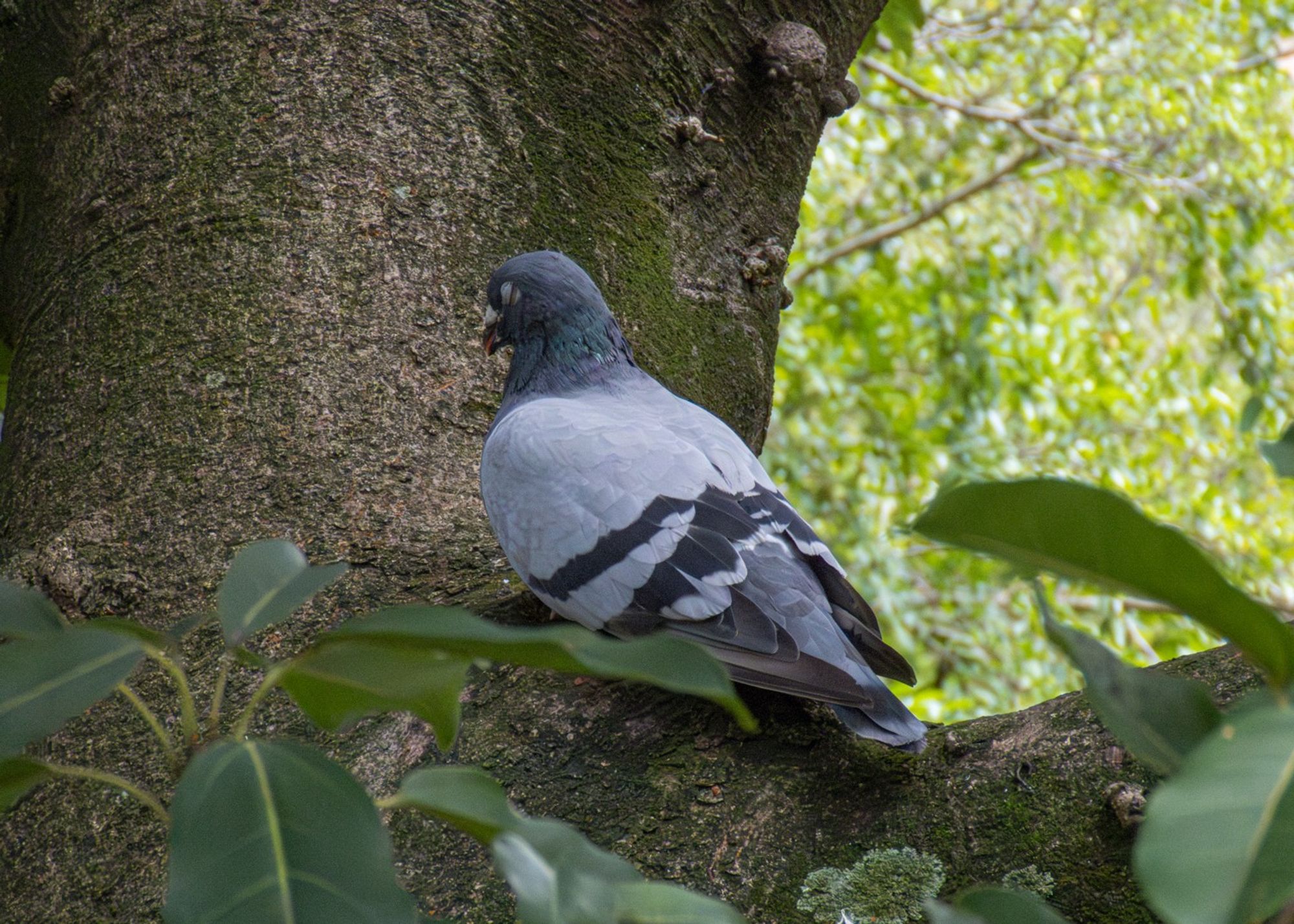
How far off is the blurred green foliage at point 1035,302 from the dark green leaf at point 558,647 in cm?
510

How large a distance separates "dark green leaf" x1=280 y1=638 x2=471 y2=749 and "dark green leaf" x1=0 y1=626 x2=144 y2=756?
0.31ft

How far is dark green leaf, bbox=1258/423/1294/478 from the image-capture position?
628 millimetres

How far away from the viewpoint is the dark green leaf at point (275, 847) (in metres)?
0.59

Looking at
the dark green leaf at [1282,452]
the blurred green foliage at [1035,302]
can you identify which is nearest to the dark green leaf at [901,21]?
the blurred green foliage at [1035,302]

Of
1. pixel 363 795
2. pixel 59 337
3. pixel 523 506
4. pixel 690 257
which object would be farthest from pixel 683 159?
pixel 363 795

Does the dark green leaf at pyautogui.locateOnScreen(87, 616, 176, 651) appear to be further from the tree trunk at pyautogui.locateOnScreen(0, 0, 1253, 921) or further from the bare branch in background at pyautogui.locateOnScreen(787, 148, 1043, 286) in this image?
the bare branch in background at pyautogui.locateOnScreen(787, 148, 1043, 286)

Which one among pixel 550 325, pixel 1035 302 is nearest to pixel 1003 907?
pixel 550 325

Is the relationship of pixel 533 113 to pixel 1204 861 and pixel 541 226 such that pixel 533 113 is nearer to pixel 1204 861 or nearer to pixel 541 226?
pixel 541 226

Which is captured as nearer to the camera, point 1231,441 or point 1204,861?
point 1204,861

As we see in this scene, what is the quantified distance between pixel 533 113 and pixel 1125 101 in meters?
5.35

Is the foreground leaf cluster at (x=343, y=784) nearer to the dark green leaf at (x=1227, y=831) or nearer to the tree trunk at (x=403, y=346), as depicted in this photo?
the dark green leaf at (x=1227, y=831)

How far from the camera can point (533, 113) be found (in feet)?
7.09

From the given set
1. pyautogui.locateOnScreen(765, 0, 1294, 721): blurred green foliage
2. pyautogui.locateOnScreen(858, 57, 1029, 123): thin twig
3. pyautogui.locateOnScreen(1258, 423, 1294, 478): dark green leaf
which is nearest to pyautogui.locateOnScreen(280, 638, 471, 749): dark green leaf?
pyautogui.locateOnScreen(1258, 423, 1294, 478): dark green leaf

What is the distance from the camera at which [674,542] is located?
68.1 inches
